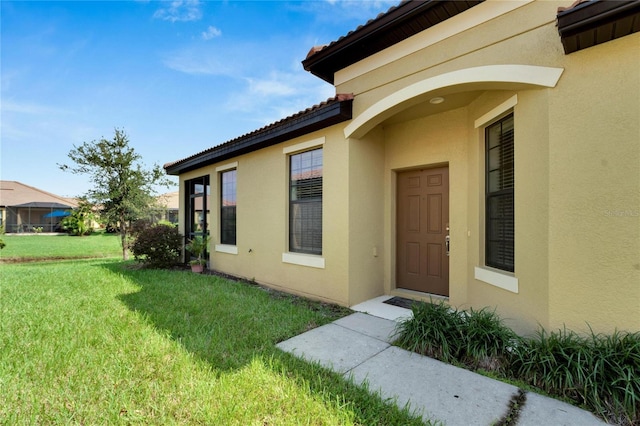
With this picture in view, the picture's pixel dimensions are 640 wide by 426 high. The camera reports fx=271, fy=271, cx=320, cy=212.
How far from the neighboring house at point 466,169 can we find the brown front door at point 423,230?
27mm

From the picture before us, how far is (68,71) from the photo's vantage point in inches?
348

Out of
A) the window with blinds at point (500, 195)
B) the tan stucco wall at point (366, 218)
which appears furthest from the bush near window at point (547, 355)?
the tan stucco wall at point (366, 218)

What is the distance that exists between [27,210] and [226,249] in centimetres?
3829

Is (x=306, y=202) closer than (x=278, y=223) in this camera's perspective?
Yes

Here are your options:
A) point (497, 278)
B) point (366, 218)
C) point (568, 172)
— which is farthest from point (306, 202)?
point (568, 172)

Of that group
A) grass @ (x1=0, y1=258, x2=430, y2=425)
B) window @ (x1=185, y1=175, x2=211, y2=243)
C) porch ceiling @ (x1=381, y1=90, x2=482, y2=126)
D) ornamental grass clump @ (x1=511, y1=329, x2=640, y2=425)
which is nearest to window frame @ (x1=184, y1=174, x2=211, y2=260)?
window @ (x1=185, y1=175, x2=211, y2=243)

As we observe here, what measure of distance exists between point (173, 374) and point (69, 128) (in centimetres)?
1662

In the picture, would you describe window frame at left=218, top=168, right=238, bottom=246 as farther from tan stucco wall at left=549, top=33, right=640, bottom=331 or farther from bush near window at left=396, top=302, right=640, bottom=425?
tan stucco wall at left=549, top=33, right=640, bottom=331

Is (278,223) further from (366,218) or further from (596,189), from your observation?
(596,189)

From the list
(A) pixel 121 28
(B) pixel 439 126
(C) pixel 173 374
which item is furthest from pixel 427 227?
(A) pixel 121 28

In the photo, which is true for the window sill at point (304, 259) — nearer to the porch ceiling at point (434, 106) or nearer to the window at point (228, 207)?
the window at point (228, 207)

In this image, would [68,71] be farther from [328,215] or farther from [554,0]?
[554,0]

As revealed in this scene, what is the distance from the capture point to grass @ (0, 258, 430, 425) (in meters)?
2.28

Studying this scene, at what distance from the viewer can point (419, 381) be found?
2801mm
